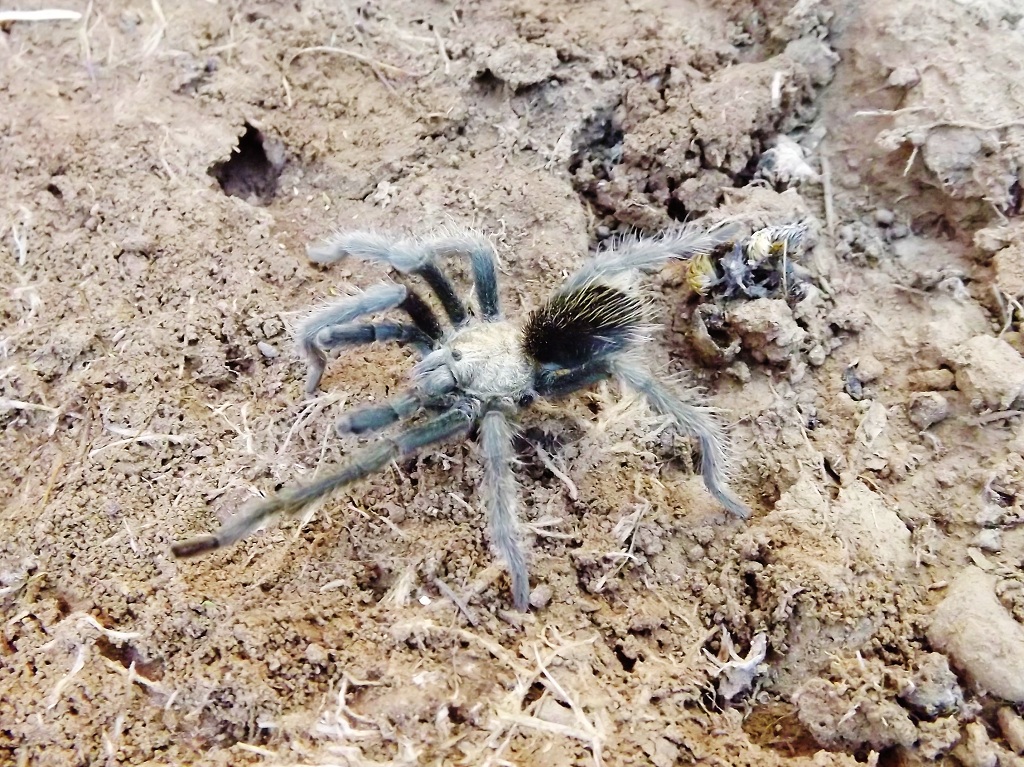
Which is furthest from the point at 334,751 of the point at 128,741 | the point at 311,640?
the point at 128,741

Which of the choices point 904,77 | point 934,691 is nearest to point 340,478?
point 934,691

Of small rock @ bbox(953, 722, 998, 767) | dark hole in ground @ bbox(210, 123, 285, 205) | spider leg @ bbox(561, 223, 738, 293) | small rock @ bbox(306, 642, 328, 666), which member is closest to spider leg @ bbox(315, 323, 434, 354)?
spider leg @ bbox(561, 223, 738, 293)

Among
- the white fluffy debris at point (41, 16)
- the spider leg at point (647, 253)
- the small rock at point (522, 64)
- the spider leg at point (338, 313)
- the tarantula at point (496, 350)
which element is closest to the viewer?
the tarantula at point (496, 350)

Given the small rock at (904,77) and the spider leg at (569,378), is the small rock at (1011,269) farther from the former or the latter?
the spider leg at (569,378)

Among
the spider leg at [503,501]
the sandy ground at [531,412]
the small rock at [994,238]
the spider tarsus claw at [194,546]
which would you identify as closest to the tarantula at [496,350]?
→ the spider leg at [503,501]

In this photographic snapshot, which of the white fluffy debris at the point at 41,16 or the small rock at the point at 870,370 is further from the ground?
the white fluffy debris at the point at 41,16
